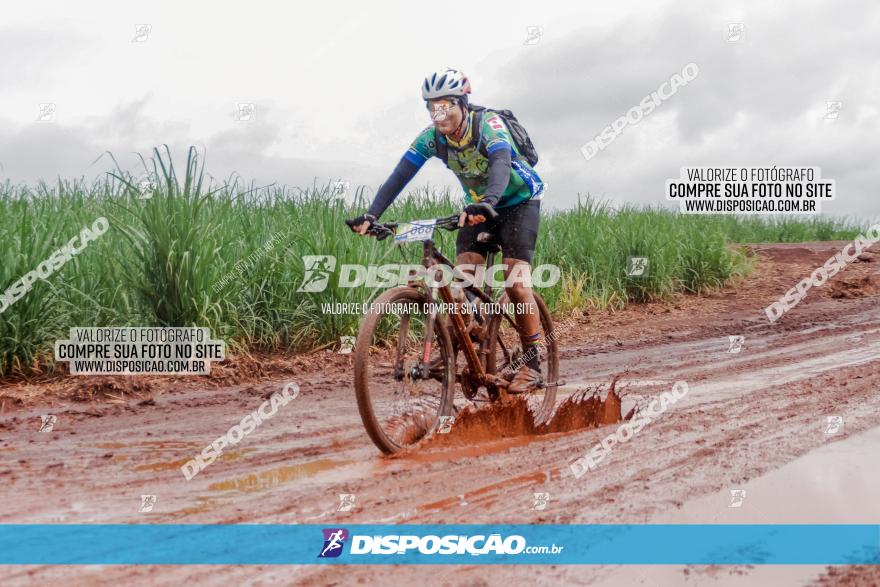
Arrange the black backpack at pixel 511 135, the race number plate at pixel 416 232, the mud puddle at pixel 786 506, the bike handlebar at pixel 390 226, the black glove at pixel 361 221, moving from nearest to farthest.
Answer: the mud puddle at pixel 786 506, the race number plate at pixel 416 232, the bike handlebar at pixel 390 226, the black glove at pixel 361 221, the black backpack at pixel 511 135

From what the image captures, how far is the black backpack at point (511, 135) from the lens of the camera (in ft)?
19.1

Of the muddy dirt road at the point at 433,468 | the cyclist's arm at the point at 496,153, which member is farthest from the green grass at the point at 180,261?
the cyclist's arm at the point at 496,153

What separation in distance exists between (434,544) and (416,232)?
2.08 m

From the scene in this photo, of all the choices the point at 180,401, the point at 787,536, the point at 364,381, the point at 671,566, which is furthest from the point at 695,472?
the point at 180,401

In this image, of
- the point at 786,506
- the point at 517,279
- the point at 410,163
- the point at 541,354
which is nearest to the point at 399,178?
the point at 410,163

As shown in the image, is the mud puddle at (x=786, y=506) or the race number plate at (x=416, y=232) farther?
the race number plate at (x=416, y=232)

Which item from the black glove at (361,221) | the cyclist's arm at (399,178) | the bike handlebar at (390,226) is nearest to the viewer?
the bike handlebar at (390,226)

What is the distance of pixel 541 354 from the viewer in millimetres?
6656

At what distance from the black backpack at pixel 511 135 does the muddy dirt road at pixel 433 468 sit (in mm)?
1977

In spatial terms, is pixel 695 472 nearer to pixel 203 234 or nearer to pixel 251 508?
pixel 251 508

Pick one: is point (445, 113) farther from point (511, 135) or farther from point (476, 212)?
point (476, 212)

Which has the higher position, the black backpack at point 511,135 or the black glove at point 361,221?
the black backpack at point 511,135

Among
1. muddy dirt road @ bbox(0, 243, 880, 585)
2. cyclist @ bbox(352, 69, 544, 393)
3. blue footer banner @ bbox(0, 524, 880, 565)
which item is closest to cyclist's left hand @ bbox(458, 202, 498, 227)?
cyclist @ bbox(352, 69, 544, 393)

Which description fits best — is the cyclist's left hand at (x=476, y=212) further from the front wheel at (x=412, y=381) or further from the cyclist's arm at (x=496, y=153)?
the front wheel at (x=412, y=381)
